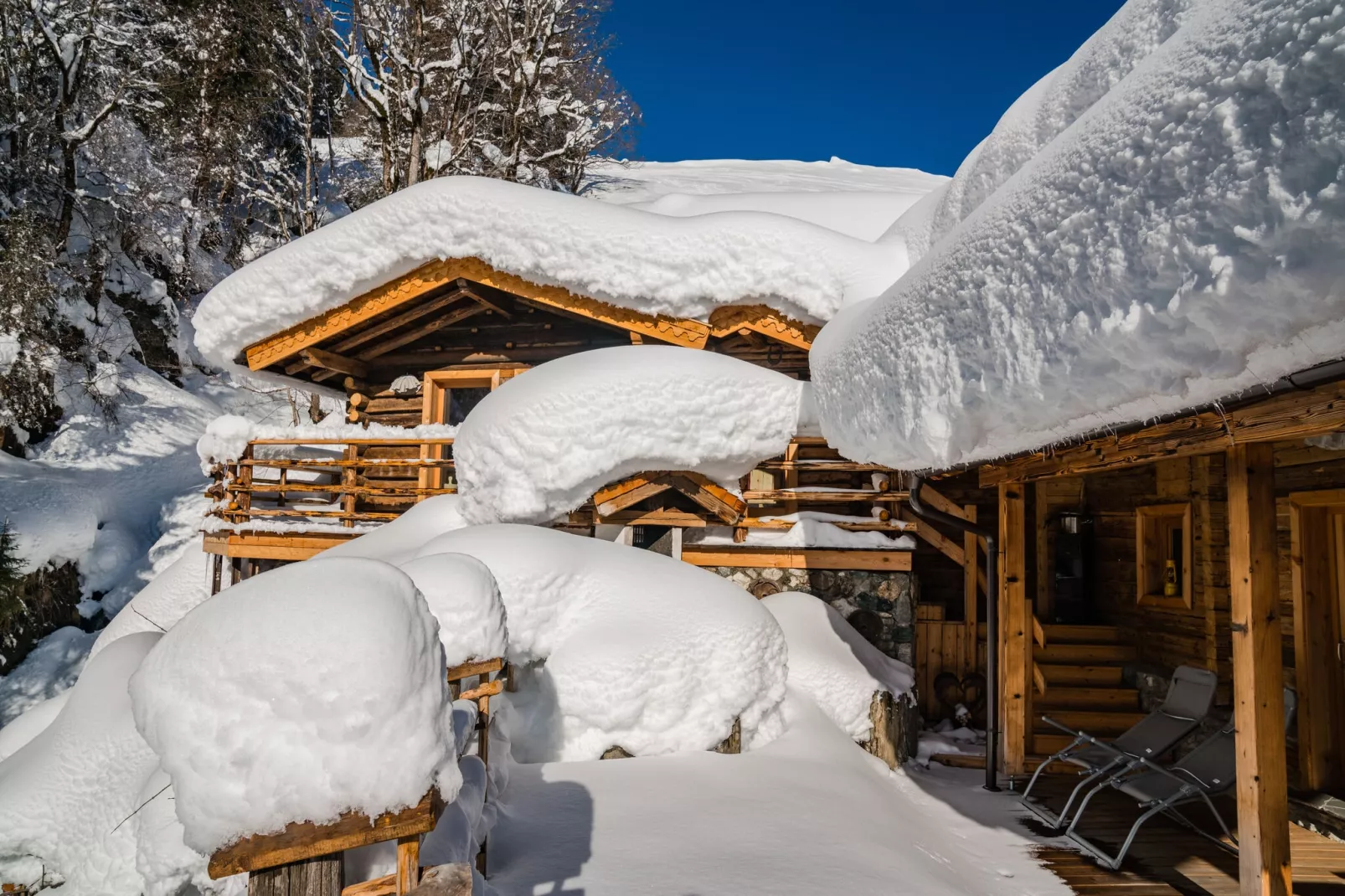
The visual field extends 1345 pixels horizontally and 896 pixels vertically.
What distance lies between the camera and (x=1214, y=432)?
11.2 feet

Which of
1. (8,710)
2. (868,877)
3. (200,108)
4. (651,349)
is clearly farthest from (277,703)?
(200,108)

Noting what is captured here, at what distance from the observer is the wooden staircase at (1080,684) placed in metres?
7.50

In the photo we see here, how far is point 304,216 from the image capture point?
16656 millimetres

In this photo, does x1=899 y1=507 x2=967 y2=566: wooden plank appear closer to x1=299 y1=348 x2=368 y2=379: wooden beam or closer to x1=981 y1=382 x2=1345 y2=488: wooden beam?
x1=981 y1=382 x2=1345 y2=488: wooden beam

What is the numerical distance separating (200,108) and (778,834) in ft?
71.3

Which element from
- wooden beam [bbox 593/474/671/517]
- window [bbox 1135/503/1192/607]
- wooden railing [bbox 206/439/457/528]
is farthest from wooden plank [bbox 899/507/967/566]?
wooden railing [bbox 206/439/457/528]

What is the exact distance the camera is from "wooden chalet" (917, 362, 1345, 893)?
3.51 metres

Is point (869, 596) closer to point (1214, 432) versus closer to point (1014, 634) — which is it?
point (1014, 634)

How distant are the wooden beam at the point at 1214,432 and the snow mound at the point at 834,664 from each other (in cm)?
246

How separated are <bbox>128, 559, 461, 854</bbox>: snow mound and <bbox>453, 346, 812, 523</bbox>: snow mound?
15.9 feet

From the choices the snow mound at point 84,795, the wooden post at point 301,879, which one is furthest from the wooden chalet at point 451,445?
the wooden post at point 301,879

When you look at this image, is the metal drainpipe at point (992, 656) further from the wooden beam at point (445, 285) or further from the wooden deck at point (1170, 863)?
the wooden beam at point (445, 285)

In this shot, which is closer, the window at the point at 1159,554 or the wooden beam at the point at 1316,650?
the wooden beam at the point at 1316,650

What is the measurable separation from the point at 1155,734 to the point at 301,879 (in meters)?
5.53
